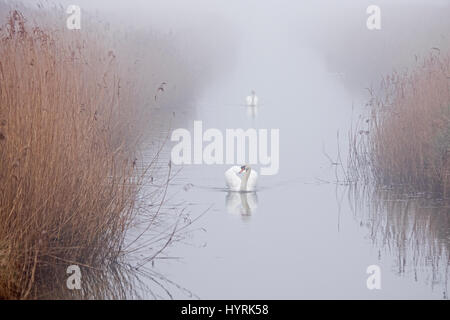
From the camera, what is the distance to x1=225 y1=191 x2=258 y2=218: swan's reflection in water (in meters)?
9.52

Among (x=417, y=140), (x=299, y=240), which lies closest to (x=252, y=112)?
(x=417, y=140)

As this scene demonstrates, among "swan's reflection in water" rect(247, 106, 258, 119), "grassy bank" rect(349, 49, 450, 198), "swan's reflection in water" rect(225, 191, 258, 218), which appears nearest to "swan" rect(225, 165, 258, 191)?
"swan's reflection in water" rect(225, 191, 258, 218)

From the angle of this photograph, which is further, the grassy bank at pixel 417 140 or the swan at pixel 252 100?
the swan at pixel 252 100

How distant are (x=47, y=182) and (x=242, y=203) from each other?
4.18 metres

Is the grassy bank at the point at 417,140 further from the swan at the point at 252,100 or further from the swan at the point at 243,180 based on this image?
the swan at the point at 252,100

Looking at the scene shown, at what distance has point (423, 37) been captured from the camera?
22.7 m

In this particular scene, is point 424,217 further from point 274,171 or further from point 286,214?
point 274,171

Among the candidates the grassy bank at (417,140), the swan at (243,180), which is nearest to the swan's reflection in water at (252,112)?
the swan at (243,180)

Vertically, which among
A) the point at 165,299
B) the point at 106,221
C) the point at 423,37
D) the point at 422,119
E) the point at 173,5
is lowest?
the point at 165,299

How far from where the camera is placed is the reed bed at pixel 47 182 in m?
5.90

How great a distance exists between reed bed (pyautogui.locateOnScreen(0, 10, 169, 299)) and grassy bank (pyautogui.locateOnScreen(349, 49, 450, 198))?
370cm

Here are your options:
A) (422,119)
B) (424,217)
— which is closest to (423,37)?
(422,119)

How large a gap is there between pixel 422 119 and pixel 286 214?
1.82 m

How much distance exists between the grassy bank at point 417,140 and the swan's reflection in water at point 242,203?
4.23ft
